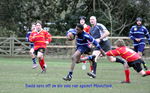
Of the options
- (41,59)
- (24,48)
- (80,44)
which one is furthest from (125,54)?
(24,48)

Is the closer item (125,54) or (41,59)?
(125,54)

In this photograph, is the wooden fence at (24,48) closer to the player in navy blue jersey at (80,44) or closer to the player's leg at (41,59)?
the player's leg at (41,59)

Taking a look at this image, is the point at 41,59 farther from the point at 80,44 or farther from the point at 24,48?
the point at 24,48

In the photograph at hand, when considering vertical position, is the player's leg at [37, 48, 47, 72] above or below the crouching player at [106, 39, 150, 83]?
below

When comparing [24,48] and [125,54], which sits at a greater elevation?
[125,54]

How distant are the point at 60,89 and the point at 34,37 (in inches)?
291

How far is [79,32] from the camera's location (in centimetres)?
1357

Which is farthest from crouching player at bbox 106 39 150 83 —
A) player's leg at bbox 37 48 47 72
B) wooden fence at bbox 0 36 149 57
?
wooden fence at bbox 0 36 149 57

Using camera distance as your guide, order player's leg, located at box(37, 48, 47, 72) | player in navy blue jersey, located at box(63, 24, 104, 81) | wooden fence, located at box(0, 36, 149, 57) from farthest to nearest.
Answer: wooden fence, located at box(0, 36, 149, 57) < player's leg, located at box(37, 48, 47, 72) < player in navy blue jersey, located at box(63, 24, 104, 81)

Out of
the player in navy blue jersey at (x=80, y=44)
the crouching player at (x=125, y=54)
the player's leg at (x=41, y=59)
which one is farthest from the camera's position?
the player's leg at (x=41, y=59)

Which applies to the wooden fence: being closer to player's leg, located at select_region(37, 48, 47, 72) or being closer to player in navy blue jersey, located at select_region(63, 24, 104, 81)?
player's leg, located at select_region(37, 48, 47, 72)

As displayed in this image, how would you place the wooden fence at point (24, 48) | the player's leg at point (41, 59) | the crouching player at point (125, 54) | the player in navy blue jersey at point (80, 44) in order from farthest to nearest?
the wooden fence at point (24, 48) < the player's leg at point (41, 59) < the player in navy blue jersey at point (80, 44) < the crouching player at point (125, 54)

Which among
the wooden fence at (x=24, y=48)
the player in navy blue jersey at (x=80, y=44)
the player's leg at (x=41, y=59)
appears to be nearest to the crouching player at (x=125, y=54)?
the player in navy blue jersey at (x=80, y=44)

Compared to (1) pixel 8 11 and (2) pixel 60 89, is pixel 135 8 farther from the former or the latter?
(2) pixel 60 89
